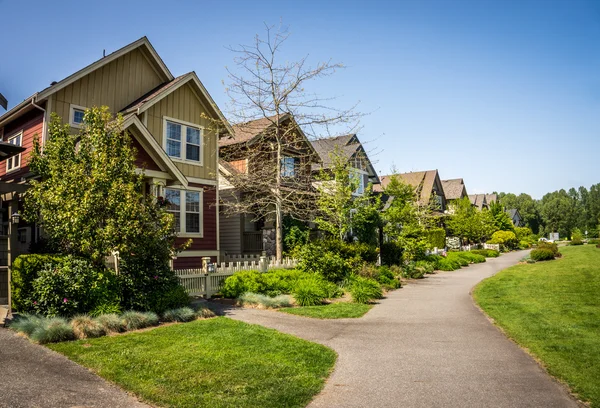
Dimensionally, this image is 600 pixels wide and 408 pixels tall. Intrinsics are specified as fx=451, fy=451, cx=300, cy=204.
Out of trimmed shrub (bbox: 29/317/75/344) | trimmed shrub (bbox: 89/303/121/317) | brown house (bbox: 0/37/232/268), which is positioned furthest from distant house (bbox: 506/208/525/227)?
trimmed shrub (bbox: 29/317/75/344)

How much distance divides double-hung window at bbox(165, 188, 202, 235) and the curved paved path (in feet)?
26.3

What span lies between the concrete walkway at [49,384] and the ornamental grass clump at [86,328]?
986mm

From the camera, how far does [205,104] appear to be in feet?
69.9

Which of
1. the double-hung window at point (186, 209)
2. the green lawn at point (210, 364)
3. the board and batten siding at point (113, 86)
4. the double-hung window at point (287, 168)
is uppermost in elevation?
the board and batten siding at point (113, 86)

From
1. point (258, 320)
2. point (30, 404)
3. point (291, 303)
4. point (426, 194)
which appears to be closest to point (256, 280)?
point (291, 303)

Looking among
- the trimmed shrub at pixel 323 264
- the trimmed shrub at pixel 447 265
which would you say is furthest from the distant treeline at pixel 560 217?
the trimmed shrub at pixel 323 264

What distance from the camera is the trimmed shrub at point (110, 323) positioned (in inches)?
363

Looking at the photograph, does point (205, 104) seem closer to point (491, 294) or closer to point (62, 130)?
point (62, 130)

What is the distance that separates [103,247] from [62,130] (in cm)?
366

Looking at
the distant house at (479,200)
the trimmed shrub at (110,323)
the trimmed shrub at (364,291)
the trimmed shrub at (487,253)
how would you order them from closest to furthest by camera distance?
the trimmed shrub at (110,323), the trimmed shrub at (364,291), the trimmed shrub at (487,253), the distant house at (479,200)

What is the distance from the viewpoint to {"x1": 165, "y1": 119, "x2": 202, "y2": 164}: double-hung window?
19.8 meters

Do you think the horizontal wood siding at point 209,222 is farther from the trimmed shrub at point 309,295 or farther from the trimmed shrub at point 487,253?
the trimmed shrub at point 487,253

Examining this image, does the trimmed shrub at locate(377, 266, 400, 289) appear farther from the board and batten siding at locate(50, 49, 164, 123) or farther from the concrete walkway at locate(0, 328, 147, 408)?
the concrete walkway at locate(0, 328, 147, 408)

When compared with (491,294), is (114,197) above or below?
above
